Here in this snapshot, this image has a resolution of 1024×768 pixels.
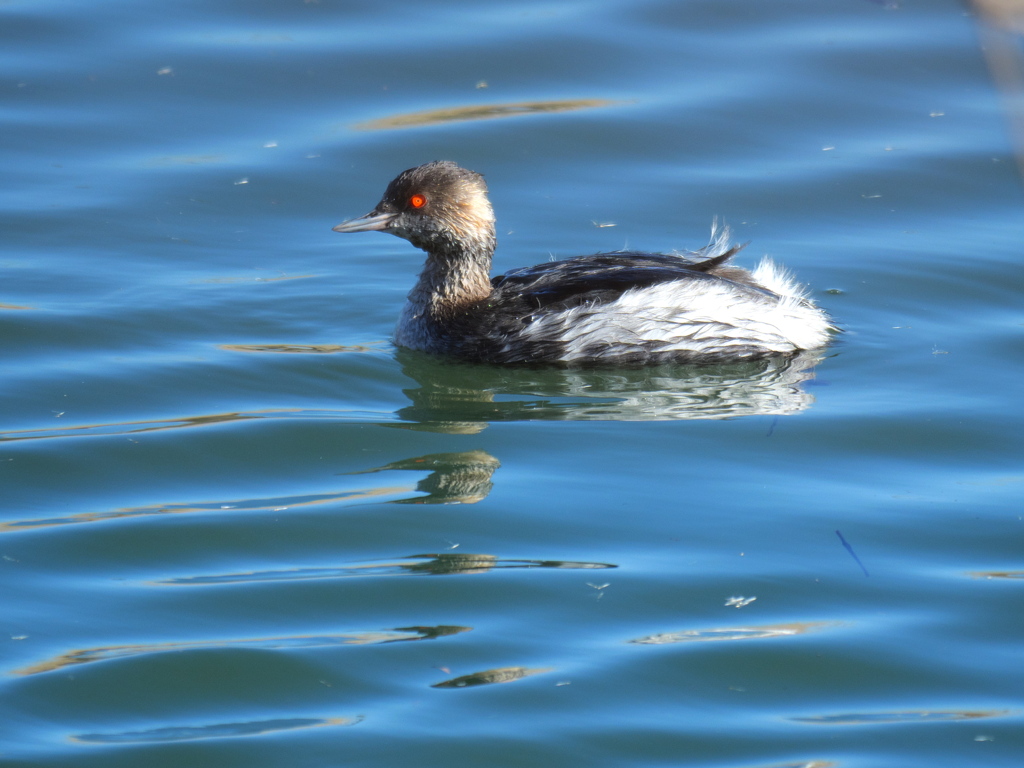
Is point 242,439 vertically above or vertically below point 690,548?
above

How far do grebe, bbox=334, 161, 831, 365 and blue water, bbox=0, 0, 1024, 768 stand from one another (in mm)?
157

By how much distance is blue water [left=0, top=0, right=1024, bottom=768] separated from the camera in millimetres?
4043

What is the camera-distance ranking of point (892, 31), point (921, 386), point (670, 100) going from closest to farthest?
point (921, 386) < point (670, 100) < point (892, 31)

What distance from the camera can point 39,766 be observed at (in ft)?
12.1

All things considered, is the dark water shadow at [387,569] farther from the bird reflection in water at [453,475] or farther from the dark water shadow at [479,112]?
the dark water shadow at [479,112]

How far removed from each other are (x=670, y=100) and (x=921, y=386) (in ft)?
15.1

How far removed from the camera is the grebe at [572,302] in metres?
6.83

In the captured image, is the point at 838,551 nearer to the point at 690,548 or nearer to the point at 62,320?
the point at 690,548

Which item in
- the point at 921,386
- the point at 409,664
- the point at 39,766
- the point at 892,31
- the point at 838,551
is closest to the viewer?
the point at 39,766

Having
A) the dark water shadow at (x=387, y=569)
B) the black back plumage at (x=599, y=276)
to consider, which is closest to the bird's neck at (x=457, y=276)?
the black back plumage at (x=599, y=276)

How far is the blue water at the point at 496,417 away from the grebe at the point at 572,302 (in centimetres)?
16

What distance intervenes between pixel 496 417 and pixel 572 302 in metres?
0.84

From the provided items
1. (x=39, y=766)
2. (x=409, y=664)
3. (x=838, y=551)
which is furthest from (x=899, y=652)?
(x=39, y=766)

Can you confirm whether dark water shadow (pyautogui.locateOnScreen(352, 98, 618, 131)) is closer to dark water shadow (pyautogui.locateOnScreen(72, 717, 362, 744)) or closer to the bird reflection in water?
the bird reflection in water
